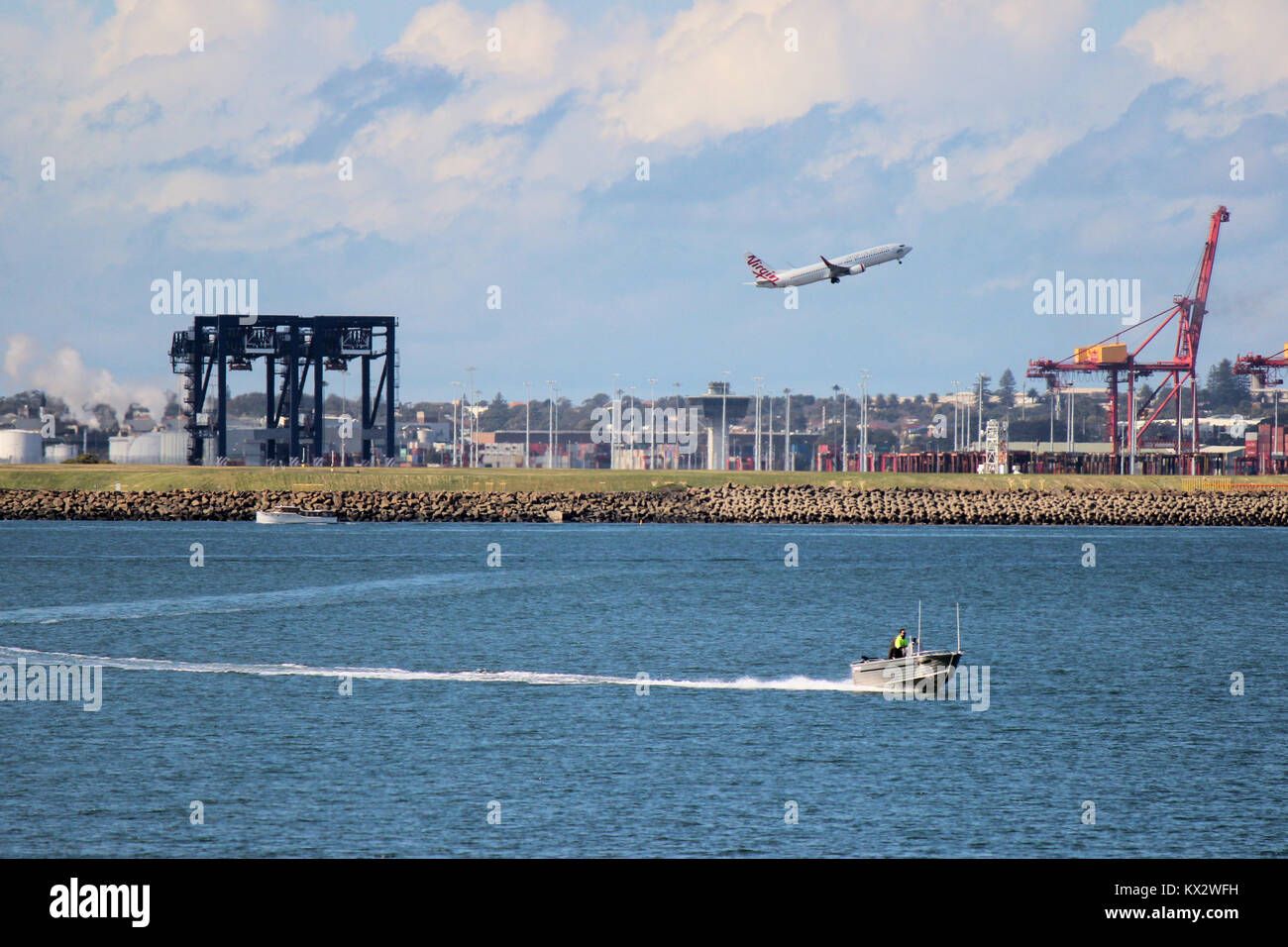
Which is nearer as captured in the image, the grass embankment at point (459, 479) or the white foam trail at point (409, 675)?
the white foam trail at point (409, 675)

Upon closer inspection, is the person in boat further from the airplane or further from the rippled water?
the airplane

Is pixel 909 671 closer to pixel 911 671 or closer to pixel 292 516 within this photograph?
pixel 911 671

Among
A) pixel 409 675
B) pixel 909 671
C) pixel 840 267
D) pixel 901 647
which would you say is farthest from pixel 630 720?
pixel 840 267

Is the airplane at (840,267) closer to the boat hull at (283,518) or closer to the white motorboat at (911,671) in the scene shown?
the boat hull at (283,518)

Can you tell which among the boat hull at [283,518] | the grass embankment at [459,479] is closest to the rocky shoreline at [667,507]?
the grass embankment at [459,479]

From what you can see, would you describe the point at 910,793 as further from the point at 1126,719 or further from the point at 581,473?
the point at 581,473

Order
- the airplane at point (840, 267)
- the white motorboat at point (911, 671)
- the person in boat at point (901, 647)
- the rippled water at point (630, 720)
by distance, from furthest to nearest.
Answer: the airplane at point (840, 267), the white motorboat at point (911, 671), the person in boat at point (901, 647), the rippled water at point (630, 720)
